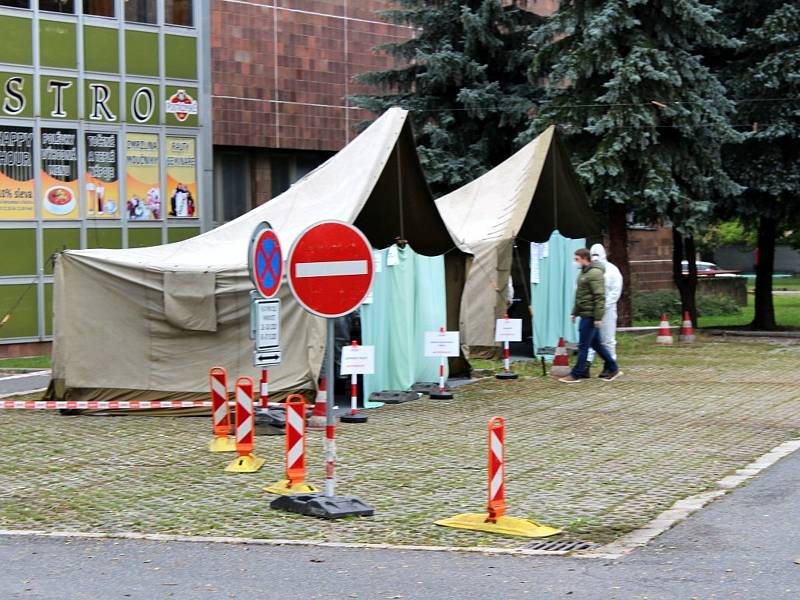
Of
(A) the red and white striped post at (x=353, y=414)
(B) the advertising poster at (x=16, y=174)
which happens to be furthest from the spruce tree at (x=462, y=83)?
(A) the red and white striped post at (x=353, y=414)

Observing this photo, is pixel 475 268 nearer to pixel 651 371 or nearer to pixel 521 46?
pixel 651 371

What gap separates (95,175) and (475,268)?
9.95 metres

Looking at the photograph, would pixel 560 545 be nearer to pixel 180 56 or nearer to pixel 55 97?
pixel 55 97

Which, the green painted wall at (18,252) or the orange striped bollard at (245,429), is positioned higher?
the green painted wall at (18,252)

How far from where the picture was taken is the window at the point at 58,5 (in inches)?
1029

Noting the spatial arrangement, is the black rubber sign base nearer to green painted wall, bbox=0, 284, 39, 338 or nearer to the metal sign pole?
the metal sign pole

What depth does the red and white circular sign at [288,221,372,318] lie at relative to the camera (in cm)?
929

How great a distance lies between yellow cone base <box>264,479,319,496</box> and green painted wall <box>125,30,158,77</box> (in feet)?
62.3

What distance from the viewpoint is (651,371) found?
20.5m

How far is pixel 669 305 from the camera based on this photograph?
3831 cm

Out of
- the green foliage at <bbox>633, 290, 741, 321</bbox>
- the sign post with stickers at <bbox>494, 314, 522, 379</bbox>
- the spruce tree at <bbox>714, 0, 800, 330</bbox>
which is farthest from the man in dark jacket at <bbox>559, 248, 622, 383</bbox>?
the green foliage at <bbox>633, 290, 741, 321</bbox>

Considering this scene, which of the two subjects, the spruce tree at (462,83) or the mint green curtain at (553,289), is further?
the spruce tree at (462,83)

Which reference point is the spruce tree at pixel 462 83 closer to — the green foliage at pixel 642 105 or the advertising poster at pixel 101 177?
the green foliage at pixel 642 105

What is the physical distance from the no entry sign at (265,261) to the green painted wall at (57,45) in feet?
51.9
